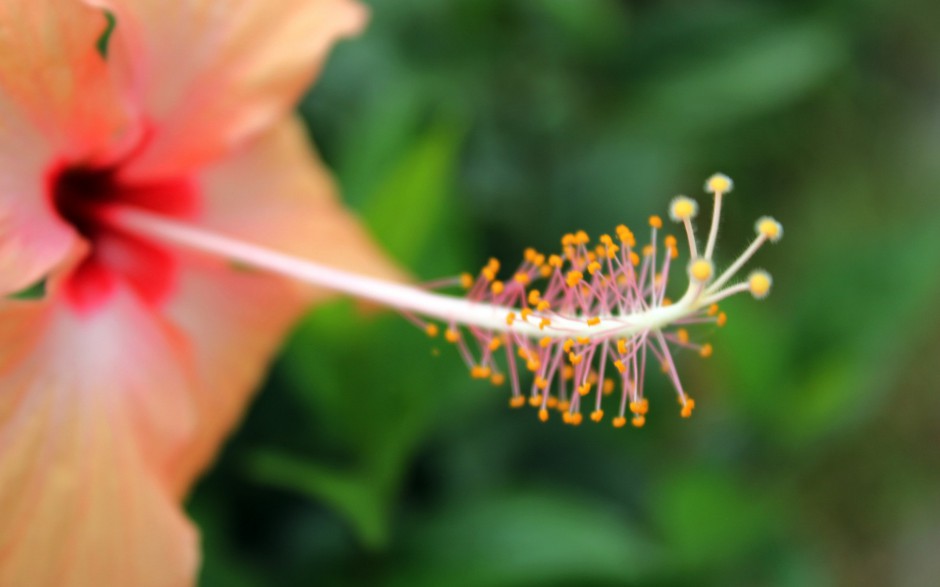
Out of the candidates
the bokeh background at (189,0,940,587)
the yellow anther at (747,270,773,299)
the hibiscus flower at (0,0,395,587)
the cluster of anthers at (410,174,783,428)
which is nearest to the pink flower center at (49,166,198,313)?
the hibiscus flower at (0,0,395,587)

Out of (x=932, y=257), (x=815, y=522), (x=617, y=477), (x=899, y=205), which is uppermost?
(x=932, y=257)

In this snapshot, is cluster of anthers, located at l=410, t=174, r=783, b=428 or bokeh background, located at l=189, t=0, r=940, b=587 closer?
cluster of anthers, located at l=410, t=174, r=783, b=428

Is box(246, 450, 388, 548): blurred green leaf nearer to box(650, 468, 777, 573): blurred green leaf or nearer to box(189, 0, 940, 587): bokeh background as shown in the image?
box(189, 0, 940, 587): bokeh background

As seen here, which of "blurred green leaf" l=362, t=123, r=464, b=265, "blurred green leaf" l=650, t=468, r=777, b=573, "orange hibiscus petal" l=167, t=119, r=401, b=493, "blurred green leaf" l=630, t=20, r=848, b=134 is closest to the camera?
"orange hibiscus petal" l=167, t=119, r=401, b=493

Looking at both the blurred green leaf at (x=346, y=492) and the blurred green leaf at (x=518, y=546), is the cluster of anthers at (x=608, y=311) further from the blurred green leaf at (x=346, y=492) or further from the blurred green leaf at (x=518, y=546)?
the blurred green leaf at (x=518, y=546)

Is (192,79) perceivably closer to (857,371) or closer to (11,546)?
(11,546)

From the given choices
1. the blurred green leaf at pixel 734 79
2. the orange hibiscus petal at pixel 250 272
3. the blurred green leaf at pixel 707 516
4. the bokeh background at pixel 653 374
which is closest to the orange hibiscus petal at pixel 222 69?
the orange hibiscus petal at pixel 250 272

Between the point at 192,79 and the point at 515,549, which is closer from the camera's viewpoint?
the point at 192,79

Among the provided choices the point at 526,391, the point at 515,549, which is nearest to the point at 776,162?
the point at 526,391
